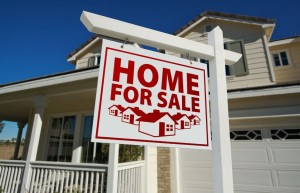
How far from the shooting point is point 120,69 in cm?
131

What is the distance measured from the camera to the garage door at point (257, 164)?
509 centimetres

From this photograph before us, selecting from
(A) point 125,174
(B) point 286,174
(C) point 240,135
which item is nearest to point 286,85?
(C) point 240,135

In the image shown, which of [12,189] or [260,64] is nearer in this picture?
[12,189]

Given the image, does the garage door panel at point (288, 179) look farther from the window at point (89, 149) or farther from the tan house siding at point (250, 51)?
the window at point (89, 149)

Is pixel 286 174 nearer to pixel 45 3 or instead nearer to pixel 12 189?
pixel 12 189

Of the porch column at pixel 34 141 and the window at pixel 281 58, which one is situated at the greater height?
the window at pixel 281 58

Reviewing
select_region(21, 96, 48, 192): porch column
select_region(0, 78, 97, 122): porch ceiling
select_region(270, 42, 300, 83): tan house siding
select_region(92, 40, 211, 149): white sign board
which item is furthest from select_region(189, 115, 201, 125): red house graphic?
select_region(270, 42, 300, 83): tan house siding

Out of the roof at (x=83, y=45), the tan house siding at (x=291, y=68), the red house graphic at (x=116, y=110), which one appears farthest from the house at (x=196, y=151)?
the roof at (x=83, y=45)

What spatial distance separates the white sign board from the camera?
1211 mm

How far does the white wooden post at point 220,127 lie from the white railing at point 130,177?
342 centimetres

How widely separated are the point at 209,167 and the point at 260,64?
4257mm

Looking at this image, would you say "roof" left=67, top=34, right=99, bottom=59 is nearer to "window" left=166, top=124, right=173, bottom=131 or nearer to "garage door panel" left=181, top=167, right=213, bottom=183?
"garage door panel" left=181, top=167, right=213, bottom=183

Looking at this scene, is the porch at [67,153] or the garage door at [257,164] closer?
the porch at [67,153]

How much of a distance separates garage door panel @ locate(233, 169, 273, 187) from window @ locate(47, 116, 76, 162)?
5.83 meters
